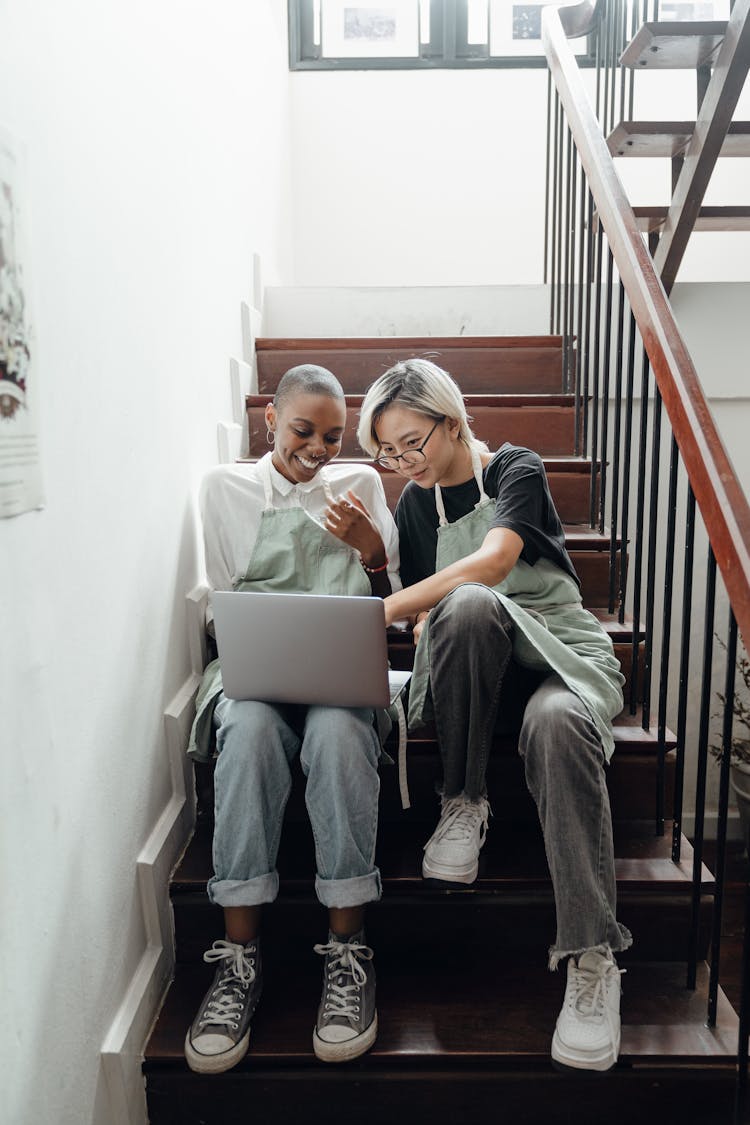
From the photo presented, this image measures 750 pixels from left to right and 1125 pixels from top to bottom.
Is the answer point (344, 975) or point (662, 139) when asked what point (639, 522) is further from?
point (662, 139)

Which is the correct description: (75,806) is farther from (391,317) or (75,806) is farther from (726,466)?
(391,317)

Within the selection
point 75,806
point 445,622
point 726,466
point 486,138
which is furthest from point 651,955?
point 486,138

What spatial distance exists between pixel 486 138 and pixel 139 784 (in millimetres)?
3553

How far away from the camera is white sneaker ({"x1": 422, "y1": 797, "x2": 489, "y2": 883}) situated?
1544mm

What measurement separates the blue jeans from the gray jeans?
0.55ft

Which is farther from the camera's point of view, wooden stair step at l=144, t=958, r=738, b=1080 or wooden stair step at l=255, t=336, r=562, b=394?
wooden stair step at l=255, t=336, r=562, b=394

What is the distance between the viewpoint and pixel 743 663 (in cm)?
296

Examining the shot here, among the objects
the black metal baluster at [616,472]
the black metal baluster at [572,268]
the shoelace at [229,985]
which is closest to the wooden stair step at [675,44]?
the black metal baluster at [572,268]

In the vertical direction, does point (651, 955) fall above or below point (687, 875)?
below

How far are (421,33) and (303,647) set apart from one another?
3719mm

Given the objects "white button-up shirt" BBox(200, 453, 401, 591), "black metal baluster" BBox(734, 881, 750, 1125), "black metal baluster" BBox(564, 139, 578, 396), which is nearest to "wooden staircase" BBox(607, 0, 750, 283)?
"black metal baluster" BBox(564, 139, 578, 396)

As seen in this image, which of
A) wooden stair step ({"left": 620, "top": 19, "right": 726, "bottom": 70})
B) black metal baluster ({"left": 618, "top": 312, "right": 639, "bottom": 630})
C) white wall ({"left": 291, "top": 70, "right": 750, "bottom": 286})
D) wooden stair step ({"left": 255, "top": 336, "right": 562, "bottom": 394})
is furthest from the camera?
white wall ({"left": 291, "top": 70, "right": 750, "bottom": 286})

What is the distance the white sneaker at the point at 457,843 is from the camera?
1.54m

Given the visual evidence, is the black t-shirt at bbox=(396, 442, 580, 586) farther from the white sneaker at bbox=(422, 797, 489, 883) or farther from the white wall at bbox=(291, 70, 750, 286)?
the white wall at bbox=(291, 70, 750, 286)
